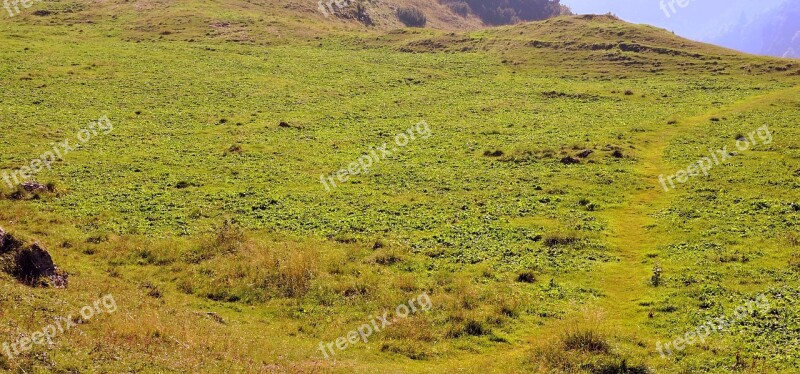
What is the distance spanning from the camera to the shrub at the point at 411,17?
160 meters

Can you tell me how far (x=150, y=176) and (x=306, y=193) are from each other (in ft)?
37.2

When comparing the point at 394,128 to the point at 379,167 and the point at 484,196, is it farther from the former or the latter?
the point at 484,196

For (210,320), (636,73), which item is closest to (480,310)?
(210,320)

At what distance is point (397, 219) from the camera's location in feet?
101

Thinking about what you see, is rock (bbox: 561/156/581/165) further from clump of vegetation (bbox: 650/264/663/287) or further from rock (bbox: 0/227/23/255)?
rock (bbox: 0/227/23/255)
